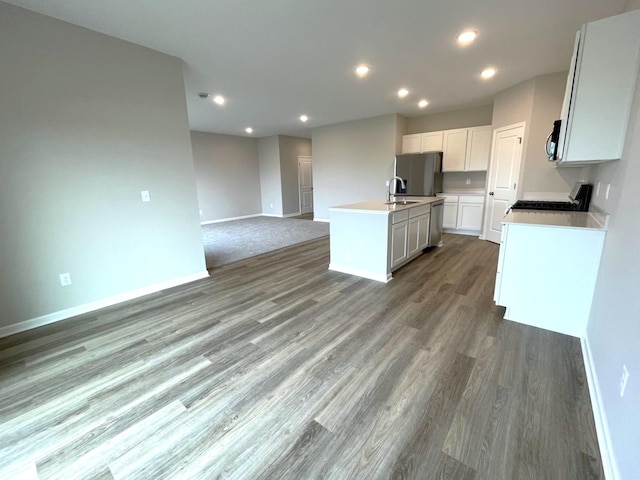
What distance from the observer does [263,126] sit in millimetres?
7453

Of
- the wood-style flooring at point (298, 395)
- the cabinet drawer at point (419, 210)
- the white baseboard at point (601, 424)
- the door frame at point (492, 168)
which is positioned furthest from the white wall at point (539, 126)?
the white baseboard at point (601, 424)

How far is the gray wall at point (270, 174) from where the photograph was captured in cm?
900

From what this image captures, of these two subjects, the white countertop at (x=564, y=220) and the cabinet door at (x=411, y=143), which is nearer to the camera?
the white countertop at (x=564, y=220)

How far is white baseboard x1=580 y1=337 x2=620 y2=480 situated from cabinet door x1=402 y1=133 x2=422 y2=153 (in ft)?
17.8

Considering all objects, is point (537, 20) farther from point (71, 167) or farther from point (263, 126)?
point (263, 126)

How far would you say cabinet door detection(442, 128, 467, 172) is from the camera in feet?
18.8

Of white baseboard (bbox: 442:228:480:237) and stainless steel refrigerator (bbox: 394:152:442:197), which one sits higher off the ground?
stainless steel refrigerator (bbox: 394:152:442:197)

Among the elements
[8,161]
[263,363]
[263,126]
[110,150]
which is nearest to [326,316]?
[263,363]

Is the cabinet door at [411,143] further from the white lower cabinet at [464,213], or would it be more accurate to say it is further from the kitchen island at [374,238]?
the kitchen island at [374,238]

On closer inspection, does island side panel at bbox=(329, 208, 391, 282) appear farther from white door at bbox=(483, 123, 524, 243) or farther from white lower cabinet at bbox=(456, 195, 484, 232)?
white lower cabinet at bbox=(456, 195, 484, 232)

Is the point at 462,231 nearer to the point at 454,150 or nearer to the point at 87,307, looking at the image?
the point at 454,150

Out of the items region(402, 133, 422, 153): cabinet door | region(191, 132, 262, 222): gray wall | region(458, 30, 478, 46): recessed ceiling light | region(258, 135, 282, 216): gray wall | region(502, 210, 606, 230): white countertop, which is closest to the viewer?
region(502, 210, 606, 230): white countertop

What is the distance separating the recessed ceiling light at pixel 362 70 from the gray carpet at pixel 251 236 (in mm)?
3222

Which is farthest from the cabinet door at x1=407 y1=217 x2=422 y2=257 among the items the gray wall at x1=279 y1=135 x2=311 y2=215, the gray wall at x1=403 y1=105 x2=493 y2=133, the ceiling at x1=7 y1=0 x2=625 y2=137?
the gray wall at x1=279 y1=135 x2=311 y2=215
